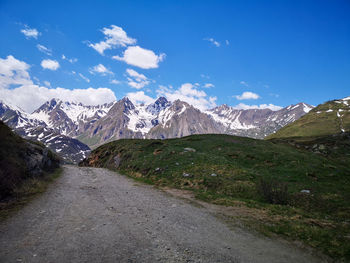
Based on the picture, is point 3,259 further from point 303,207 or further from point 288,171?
point 288,171

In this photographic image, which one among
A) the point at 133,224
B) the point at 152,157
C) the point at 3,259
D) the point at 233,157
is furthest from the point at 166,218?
the point at 233,157

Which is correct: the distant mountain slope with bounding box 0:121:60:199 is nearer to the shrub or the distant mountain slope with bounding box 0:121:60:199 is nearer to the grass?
the grass

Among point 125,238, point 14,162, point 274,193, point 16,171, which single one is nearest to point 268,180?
point 274,193

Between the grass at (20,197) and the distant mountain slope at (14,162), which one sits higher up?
the distant mountain slope at (14,162)

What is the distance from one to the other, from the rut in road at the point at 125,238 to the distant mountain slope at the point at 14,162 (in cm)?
339

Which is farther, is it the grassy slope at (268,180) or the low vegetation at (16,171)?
the low vegetation at (16,171)

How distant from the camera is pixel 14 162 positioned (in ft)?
60.0

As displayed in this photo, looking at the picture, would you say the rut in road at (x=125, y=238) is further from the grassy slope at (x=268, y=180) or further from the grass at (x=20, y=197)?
the grassy slope at (x=268, y=180)

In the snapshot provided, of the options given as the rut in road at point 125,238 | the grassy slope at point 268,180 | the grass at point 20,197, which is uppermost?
the grassy slope at point 268,180

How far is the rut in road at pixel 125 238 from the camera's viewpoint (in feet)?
24.3

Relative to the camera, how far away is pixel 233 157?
36.9 meters

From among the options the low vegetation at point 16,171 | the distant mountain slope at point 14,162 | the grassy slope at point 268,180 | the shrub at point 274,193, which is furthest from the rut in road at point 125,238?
the shrub at point 274,193

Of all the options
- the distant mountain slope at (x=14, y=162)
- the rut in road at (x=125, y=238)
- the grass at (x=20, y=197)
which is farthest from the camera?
the distant mountain slope at (x=14, y=162)

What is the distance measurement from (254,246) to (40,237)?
945cm
